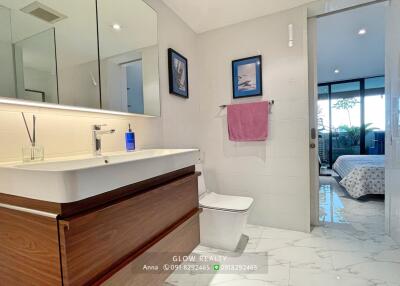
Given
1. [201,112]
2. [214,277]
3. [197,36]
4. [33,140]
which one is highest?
[197,36]

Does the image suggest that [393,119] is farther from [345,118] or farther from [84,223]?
[345,118]

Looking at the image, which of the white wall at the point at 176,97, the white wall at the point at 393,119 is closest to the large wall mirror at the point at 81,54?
the white wall at the point at 176,97

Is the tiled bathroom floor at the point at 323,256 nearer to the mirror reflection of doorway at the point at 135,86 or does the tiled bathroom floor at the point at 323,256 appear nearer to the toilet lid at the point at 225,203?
the toilet lid at the point at 225,203

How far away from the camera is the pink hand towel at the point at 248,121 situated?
208 centimetres

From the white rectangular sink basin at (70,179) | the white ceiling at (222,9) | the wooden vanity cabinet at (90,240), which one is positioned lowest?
the wooden vanity cabinet at (90,240)

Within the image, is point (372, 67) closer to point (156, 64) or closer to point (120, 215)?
point (156, 64)

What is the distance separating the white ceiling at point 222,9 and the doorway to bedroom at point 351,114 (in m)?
0.66

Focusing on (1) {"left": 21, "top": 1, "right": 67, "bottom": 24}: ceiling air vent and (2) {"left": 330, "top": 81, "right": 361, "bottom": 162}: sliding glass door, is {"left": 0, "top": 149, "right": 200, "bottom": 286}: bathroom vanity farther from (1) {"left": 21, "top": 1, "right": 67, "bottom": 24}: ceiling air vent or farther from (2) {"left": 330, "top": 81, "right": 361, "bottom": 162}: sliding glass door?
(2) {"left": 330, "top": 81, "right": 361, "bottom": 162}: sliding glass door

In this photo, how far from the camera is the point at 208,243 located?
5.93 feet

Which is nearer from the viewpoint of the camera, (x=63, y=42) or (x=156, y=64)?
(x=63, y=42)

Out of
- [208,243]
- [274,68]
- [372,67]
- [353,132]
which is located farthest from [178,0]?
[353,132]

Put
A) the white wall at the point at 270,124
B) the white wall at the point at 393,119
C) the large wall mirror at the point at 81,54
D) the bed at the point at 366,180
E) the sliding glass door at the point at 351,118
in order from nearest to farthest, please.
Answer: the large wall mirror at the point at 81,54, the white wall at the point at 393,119, the white wall at the point at 270,124, the bed at the point at 366,180, the sliding glass door at the point at 351,118

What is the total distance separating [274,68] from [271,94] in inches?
10.1

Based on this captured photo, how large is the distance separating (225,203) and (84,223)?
1.29 meters
